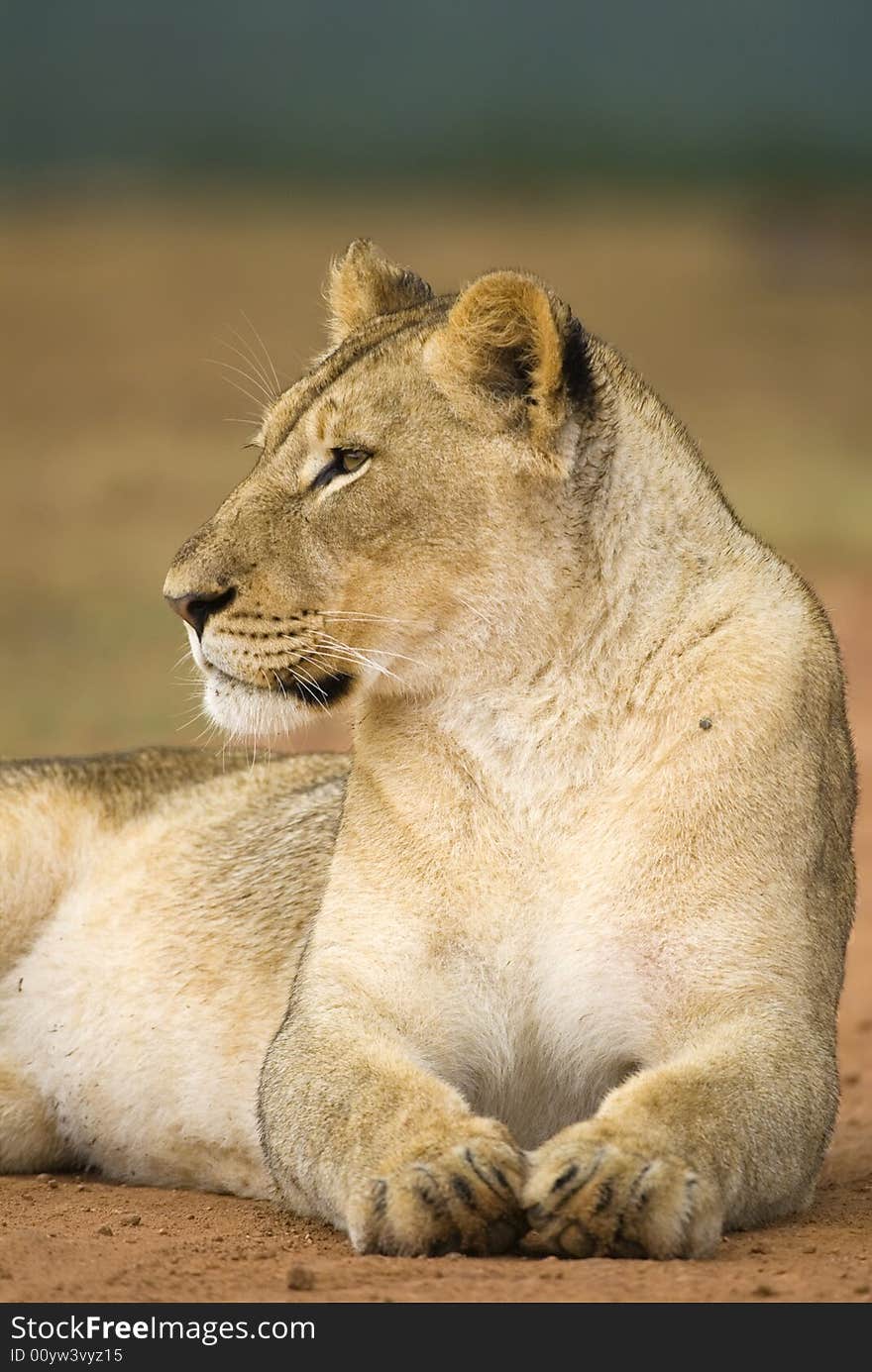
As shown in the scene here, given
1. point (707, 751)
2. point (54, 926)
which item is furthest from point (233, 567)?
point (54, 926)

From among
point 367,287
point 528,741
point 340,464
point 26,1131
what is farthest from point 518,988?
point 26,1131

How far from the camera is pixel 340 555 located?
201 inches

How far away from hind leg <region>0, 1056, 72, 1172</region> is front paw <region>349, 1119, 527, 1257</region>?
231 centimetres

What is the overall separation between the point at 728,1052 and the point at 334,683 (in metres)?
1.26

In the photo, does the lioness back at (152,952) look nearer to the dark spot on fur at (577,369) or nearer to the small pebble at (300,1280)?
the small pebble at (300,1280)

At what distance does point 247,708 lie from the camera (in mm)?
5250

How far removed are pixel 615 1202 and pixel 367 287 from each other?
2685 mm

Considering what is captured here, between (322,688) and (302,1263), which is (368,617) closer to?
(322,688)

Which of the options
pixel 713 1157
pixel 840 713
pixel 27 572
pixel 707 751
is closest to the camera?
pixel 713 1157

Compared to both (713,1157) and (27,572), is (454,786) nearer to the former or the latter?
(713,1157)

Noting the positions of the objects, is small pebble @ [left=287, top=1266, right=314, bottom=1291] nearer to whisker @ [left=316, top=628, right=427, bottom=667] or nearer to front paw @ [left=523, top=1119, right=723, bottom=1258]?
front paw @ [left=523, top=1119, right=723, bottom=1258]

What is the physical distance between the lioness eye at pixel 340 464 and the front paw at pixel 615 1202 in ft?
5.58

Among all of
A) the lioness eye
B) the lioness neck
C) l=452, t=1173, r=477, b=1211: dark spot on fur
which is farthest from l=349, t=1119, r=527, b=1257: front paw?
the lioness eye

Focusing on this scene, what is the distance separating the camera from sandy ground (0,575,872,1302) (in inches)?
162
